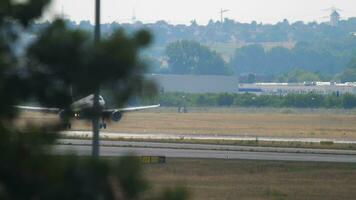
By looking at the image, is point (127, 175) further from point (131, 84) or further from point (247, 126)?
point (247, 126)

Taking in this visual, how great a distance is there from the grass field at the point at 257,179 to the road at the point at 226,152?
4377 mm

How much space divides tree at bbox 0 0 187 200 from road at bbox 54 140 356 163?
130 ft

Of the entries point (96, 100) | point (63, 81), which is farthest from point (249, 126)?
point (63, 81)

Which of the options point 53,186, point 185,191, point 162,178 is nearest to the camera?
point 53,186

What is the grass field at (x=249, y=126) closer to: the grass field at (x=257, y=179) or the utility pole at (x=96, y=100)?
the grass field at (x=257, y=179)

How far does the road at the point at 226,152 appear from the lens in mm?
60938

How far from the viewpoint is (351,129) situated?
382 feet

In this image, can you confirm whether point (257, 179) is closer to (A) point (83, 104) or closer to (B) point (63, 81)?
(A) point (83, 104)

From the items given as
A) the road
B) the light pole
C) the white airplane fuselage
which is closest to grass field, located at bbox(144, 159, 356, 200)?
the road

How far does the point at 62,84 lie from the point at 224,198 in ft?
75.1

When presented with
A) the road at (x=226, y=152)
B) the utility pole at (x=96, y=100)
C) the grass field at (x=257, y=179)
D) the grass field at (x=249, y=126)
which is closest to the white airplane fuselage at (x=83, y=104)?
the utility pole at (x=96, y=100)

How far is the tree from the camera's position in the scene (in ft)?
52.1

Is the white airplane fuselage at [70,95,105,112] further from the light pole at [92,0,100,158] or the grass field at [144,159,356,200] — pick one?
the grass field at [144,159,356,200]

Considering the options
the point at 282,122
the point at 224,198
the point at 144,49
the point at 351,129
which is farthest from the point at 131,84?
the point at 282,122
